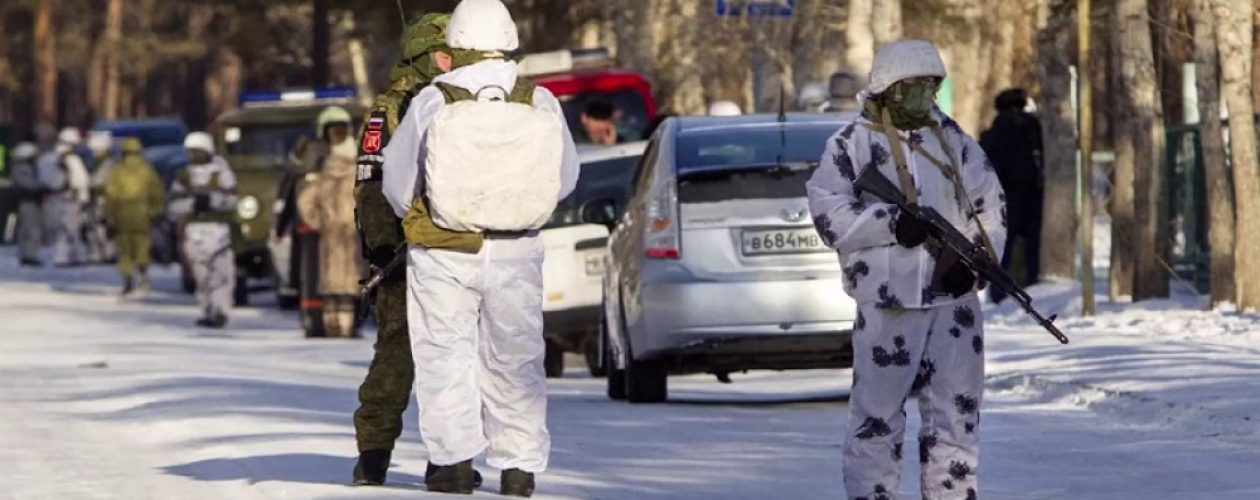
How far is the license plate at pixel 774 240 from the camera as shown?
15320mm

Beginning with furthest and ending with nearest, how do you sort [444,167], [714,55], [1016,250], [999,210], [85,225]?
1. [714,55]
2. [85,225]
3. [1016,250]
4. [444,167]
5. [999,210]

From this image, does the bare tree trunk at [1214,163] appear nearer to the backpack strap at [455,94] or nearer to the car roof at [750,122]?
the car roof at [750,122]

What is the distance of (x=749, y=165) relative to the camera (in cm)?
1539

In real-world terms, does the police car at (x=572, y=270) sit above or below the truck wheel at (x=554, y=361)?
above

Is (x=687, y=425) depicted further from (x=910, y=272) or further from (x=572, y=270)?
(x=910, y=272)

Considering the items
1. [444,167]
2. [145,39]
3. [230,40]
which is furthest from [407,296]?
[145,39]

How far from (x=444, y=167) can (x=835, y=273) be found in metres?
5.23

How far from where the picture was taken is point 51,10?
103 m

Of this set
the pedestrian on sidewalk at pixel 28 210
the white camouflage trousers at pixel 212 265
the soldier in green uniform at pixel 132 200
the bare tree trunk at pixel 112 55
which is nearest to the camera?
the white camouflage trousers at pixel 212 265

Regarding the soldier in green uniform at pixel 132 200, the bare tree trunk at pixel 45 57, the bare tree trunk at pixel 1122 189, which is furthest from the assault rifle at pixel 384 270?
the bare tree trunk at pixel 45 57

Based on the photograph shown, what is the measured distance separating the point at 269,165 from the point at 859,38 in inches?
→ 254

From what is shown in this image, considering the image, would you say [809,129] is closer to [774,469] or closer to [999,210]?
[774,469]

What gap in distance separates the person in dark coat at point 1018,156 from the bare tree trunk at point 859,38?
121 inches

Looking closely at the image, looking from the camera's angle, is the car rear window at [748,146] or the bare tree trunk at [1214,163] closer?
the car rear window at [748,146]
